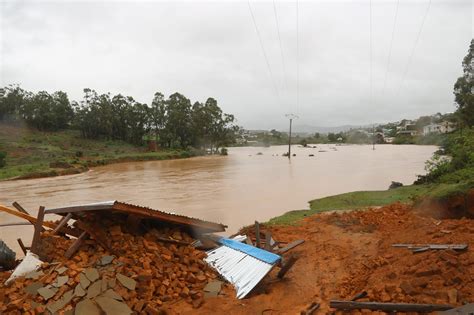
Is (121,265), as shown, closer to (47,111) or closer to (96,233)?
(96,233)

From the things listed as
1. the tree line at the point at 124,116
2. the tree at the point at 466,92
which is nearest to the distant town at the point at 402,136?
the tree at the point at 466,92

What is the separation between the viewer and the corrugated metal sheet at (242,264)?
5492 millimetres

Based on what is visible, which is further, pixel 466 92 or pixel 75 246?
pixel 466 92

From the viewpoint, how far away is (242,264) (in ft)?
19.7

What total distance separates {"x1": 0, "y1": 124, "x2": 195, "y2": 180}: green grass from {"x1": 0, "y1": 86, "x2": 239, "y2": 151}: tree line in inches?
100.0

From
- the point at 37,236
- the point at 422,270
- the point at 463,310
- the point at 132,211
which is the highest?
the point at 132,211

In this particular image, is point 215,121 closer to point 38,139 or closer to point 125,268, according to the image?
point 38,139

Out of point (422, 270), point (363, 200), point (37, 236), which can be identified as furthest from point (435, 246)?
point (363, 200)

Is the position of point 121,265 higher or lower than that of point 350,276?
higher

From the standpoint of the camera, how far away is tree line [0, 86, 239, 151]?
189ft

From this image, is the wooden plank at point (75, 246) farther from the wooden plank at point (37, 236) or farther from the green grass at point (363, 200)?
the green grass at point (363, 200)

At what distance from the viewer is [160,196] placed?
1998 centimetres

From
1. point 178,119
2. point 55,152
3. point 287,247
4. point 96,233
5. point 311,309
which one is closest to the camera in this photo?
point 311,309

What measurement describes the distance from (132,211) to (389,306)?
4.12 meters
